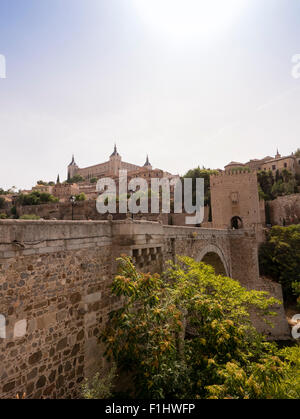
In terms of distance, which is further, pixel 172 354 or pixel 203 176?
pixel 203 176

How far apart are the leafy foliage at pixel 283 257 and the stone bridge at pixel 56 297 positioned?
73.7 ft

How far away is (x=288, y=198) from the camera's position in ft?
129

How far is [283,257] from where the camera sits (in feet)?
82.2

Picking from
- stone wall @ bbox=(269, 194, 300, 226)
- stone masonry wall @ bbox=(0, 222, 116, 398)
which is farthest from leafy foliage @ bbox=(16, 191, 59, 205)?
stone masonry wall @ bbox=(0, 222, 116, 398)

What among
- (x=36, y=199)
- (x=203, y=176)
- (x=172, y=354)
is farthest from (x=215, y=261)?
(x=36, y=199)

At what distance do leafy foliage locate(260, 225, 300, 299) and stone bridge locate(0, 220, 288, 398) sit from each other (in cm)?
2246

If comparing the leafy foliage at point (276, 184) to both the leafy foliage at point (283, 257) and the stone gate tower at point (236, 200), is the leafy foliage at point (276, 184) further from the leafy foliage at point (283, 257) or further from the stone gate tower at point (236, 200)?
the leafy foliage at point (283, 257)

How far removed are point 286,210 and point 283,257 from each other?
17.3 m

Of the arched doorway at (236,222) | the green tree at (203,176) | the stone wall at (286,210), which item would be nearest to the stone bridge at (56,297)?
the arched doorway at (236,222)

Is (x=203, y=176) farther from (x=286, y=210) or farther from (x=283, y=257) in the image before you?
(x=283, y=257)
